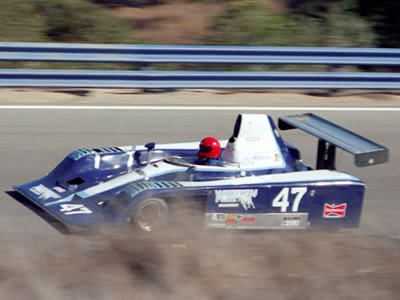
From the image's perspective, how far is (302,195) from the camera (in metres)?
6.71

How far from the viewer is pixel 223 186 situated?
6508mm

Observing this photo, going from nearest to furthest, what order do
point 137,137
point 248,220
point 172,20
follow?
point 248,220
point 137,137
point 172,20

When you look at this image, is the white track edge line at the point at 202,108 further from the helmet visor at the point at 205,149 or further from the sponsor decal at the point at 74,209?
the sponsor decal at the point at 74,209

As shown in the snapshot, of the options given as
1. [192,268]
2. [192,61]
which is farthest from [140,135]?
[192,268]

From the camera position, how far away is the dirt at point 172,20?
18.2m

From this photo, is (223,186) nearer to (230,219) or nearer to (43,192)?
(230,219)

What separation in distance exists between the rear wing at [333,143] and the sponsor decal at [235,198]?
1117 millimetres

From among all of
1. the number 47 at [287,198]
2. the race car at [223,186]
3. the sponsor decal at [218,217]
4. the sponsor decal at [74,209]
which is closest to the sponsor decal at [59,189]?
the race car at [223,186]

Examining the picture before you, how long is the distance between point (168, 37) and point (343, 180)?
40.1 feet

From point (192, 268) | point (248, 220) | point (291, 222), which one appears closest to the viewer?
point (192, 268)

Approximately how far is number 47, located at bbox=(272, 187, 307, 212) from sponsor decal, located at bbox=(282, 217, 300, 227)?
3.5 inches

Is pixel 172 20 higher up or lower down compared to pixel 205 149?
higher up

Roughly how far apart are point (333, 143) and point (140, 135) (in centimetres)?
361

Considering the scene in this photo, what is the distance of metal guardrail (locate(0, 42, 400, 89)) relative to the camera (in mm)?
11422
